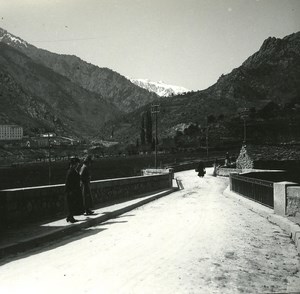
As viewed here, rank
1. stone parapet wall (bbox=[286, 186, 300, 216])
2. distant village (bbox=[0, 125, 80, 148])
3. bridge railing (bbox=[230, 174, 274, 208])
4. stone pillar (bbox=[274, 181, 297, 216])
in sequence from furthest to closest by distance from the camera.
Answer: distant village (bbox=[0, 125, 80, 148]) < bridge railing (bbox=[230, 174, 274, 208]) < stone pillar (bbox=[274, 181, 297, 216]) < stone parapet wall (bbox=[286, 186, 300, 216])

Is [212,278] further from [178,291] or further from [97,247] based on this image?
[97,247]

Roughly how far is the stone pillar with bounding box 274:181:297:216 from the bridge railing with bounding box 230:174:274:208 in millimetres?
1049

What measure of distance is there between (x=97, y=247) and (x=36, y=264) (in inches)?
53.6

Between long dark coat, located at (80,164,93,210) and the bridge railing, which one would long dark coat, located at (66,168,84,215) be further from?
the bridge railing

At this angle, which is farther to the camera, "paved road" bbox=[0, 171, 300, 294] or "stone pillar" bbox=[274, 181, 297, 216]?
"stone pillar" bbox=[274, 181, 297, 216]

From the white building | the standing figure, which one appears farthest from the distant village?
the standing figure

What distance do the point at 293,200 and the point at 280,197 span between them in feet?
2.44

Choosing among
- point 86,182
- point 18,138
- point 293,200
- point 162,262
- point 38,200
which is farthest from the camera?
point 18,138

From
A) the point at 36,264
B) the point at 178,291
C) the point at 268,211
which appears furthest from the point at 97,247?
the point at 268,211

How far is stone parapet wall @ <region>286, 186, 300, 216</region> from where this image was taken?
9.01 metres

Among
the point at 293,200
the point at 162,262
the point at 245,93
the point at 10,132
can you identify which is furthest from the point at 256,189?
the point at 10,132

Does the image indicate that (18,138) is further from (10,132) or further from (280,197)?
(280,197)

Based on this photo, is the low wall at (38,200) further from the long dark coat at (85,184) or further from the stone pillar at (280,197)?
the stone pillar at (280,197)

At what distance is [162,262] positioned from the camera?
19.2 ft
